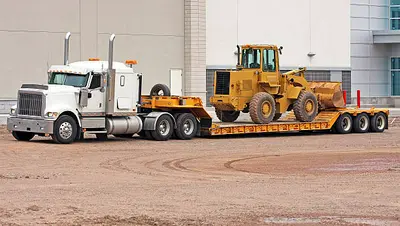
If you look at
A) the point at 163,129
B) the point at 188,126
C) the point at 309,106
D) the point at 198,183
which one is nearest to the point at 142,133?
the point at 163,129

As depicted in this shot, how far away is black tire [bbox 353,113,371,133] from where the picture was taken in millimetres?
35094

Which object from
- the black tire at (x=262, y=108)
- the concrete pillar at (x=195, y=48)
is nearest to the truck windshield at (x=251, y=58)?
the black tire at (x=262, y=108)

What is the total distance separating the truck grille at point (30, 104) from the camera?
27.4 meters

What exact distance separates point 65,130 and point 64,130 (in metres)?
0.03

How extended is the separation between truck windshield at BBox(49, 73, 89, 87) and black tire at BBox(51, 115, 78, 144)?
1.36 m

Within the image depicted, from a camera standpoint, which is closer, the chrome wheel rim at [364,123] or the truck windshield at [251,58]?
→ the truck windshield at [251,58]

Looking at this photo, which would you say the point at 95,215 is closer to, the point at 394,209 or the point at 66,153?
the point at 394,209

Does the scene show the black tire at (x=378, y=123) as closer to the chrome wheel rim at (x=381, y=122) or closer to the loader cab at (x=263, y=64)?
the chrome wheel rim at (x=381, y=122)

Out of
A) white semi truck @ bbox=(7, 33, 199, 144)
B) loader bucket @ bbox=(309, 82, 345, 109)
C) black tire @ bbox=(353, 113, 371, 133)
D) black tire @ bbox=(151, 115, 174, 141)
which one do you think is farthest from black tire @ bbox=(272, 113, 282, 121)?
black tire @ bbox=(151, 115, 174, 141)

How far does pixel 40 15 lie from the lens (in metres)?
40.3

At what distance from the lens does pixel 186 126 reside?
1204 inches

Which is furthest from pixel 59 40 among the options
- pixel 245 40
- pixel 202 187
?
pixel 202 187

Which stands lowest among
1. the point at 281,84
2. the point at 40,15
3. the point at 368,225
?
the point at 368,225

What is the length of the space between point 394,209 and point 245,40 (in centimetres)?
3216
